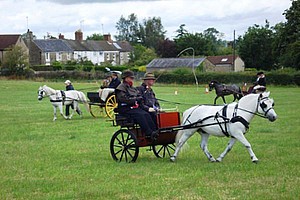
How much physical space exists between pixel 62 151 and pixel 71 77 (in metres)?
62.6

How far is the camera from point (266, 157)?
530 inches

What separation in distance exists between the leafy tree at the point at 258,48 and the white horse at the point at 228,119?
3137 inches

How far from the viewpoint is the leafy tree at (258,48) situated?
9175 centimetres

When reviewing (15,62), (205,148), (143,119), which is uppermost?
(15,62)

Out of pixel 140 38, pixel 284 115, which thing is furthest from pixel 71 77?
pixel 140 38

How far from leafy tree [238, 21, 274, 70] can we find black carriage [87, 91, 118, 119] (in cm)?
6733

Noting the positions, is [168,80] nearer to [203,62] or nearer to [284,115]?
[203,62]

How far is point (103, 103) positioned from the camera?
2511 centimetres

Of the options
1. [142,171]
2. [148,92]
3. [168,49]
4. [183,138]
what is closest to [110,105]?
[148,92]

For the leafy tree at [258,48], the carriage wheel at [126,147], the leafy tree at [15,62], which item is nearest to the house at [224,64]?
the leafy tree at [258,48]

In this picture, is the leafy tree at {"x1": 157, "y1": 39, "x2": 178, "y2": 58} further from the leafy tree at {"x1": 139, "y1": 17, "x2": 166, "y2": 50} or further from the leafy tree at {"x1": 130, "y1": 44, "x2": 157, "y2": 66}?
the leafy tree at {"x1": 139, "y1": 17, "x2": 166, "y2": 50}

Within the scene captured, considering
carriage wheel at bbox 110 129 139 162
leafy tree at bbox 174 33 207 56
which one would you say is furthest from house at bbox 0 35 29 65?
carriage wheel at bbox 110 129 139 162

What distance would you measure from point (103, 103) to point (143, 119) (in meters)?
→ 12.3

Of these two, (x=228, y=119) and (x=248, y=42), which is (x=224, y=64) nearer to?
(x=248, y=42)
